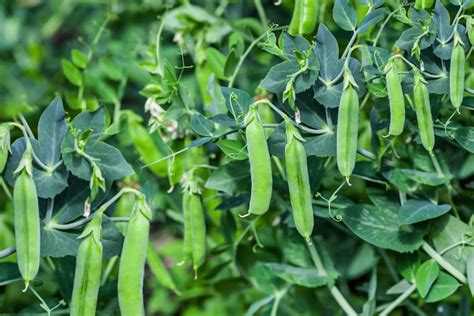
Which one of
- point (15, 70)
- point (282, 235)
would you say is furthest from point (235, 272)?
point (15, 70)

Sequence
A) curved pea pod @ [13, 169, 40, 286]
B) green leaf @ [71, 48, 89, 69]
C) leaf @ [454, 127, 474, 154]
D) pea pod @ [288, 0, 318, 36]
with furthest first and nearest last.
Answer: green leaf @ [71, 48, 89, 69] → pea pod @ [288, 0, 318, 36] → leaf @ [454, 127, 474, 154] → curved pea pod @ [13, 169, 40, 286]

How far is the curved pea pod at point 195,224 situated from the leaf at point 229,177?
34mm

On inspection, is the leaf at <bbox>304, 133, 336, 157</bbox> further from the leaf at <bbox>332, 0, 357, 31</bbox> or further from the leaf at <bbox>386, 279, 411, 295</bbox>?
the leaf at <bbox>386, 279, 411, 295</bbox>

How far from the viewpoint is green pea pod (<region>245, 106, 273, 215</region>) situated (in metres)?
0.92

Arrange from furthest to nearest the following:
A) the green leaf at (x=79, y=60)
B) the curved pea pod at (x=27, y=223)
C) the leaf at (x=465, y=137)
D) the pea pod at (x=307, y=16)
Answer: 1. the green leaf at (x=79, y=60)
2. the pea pod at (x=307, y=16)
3. the leaf at (x=465, y=137)
4. the curved pea pod at (x=27, y=223)

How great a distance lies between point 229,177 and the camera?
3.64 ft

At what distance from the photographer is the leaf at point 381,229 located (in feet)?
3.54

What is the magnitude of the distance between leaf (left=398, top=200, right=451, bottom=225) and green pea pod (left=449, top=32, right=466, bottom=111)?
0.55 ft

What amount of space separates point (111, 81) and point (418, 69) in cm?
80

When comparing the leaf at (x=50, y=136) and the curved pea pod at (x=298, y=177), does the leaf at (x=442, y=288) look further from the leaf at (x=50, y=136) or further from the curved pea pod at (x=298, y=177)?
the leaf at (x=50, y=136)

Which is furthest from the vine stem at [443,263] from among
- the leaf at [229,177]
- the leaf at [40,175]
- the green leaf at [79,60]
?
the green leaf at [79,60]

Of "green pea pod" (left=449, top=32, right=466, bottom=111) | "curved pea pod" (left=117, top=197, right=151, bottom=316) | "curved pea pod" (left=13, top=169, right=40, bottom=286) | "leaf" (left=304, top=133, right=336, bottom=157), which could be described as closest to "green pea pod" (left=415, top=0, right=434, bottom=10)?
"green pea pod" (left=449, top=32, right=466, bottom=111)

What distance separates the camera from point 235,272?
4.68ft

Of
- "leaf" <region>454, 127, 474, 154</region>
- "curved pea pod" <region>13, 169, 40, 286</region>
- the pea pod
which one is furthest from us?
the pea pod
